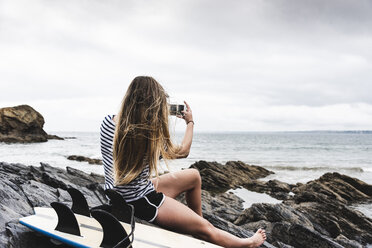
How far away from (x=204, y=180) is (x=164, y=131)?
13005mm

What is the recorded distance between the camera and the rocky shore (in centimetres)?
408

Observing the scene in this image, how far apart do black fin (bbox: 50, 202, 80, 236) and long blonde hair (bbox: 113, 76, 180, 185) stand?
1.78 ft

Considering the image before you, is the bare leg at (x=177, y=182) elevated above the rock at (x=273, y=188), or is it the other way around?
the bare leg at (x=177, y=182)

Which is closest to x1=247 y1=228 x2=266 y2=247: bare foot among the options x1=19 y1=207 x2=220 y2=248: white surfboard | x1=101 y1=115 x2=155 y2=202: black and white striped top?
x1=19 y1=207 x2=220 y2=248: white surfboard

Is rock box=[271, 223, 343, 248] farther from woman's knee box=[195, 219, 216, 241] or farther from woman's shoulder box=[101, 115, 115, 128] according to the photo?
woman's shoulder box=[101, 115, 115, 128]

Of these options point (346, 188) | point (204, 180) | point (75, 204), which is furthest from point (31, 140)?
point (75, 204)

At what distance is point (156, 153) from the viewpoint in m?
3.07

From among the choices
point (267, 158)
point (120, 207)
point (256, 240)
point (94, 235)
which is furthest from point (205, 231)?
point (267, 158)

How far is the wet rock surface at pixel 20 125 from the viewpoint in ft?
153

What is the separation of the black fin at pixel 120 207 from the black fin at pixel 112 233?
39 cm

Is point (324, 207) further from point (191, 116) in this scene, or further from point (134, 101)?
point (134, 101)

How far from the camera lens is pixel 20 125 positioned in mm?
47750

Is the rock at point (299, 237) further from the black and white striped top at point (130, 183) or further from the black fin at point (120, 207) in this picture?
the black fin at point (120, 207)

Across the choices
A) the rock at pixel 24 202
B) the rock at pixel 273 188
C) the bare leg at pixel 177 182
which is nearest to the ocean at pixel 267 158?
the bare leg at pixel 177 182
